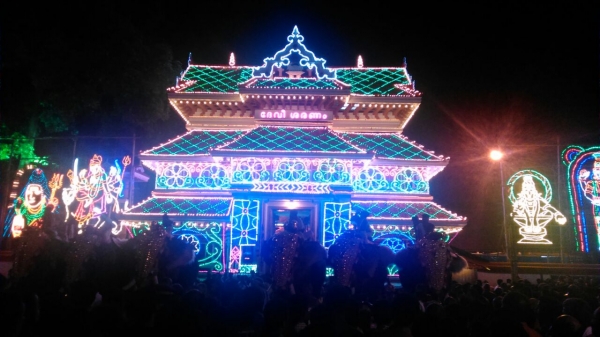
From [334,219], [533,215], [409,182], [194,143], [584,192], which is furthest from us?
[584,192]

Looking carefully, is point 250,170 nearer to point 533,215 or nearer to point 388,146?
point 388,146

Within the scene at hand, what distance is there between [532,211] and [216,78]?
799 inches

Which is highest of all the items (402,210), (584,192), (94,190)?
(584,192)

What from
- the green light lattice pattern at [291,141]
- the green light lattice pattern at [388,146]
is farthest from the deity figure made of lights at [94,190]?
the green light lattice pattern at [388,146]

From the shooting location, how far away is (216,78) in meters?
22.8

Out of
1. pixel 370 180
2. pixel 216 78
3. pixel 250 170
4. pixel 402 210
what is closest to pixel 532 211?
pixel 402 210

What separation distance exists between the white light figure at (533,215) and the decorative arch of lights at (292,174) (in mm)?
11249

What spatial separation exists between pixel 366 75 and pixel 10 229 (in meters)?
23.6

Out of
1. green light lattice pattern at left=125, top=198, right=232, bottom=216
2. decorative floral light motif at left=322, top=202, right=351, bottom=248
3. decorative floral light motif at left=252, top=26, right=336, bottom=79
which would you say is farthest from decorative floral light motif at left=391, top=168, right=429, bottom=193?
green light lattice pattern at left=125, top=198, right=232, bottom=216

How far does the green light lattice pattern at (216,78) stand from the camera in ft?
70.2

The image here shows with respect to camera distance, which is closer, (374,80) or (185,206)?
(185,206)

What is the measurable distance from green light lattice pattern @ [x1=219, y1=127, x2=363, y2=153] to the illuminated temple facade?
1.7 inches

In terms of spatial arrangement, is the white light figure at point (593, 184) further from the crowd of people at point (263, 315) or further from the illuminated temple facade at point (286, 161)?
the crowd of people at point (263, 315)

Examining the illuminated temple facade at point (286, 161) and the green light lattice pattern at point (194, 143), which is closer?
the illuminated temple facade at point (286, 161)
